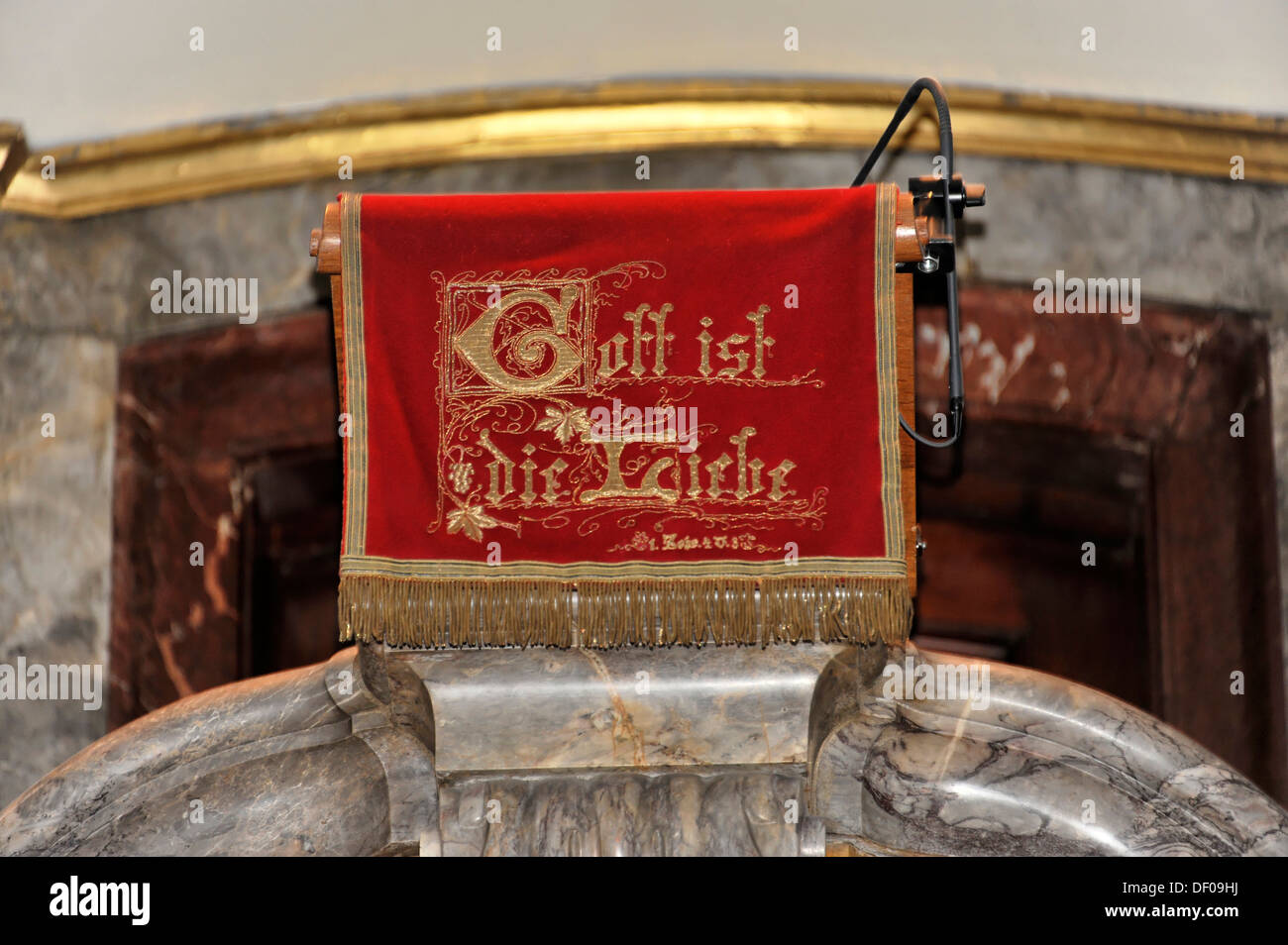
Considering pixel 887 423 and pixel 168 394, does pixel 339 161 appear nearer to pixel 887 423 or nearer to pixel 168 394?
pixel 168 394

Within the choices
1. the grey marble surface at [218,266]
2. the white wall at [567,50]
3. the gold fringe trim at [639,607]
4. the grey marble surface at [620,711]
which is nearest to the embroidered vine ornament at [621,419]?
the gold fringe trim at [639,607]

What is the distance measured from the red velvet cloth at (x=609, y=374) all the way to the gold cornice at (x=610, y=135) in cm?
116

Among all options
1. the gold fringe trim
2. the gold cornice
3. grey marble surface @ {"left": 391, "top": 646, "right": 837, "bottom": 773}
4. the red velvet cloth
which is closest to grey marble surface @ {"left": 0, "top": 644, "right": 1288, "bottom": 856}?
grey marble surface @ {"left": 391, "top": 646, "right": 837, "bottom": 773}

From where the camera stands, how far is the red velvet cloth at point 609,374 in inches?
128

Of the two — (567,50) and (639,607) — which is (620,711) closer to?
(639,607)

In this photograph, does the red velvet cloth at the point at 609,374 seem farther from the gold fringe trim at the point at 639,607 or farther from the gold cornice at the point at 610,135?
the gold cornice at the point at 610,135

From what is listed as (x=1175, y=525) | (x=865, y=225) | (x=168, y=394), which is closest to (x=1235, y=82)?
(x=1175, y=525)

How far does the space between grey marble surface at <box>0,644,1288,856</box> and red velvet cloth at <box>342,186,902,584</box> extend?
29cm

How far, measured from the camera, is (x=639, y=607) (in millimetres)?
3256

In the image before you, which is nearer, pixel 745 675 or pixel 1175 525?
pixel 745 675

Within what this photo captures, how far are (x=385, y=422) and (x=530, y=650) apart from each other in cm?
53

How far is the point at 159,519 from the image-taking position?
441 centimetres
